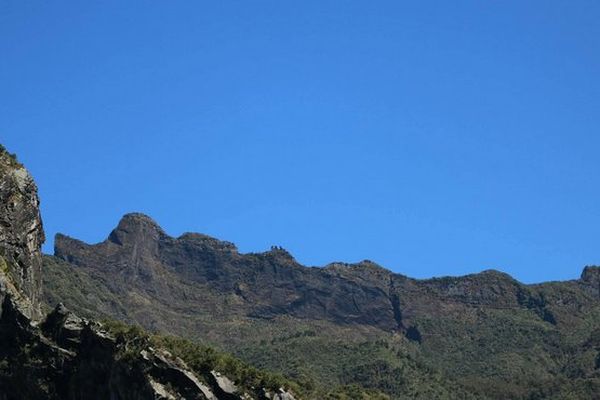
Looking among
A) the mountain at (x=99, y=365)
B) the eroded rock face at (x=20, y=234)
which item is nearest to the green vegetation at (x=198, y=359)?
the mountain at (x=99, y=365)

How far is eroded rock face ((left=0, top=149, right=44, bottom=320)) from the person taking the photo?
12088 cm

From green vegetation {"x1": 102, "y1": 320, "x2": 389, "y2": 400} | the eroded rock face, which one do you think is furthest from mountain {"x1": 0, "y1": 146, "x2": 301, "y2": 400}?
the eroded rock face

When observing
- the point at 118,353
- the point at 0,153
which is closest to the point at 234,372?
the point at 118,353

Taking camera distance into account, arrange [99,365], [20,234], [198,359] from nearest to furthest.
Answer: [99,365]
[198,359]
[20,234]

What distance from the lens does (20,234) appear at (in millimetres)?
124625

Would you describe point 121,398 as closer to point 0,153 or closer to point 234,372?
point 234,372

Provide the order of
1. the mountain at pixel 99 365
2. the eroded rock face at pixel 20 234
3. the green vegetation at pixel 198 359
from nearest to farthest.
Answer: the mountain at pixel 99 365 → the green vegetation at pixel 198 359 → the eroded rock face at pixel 20 234

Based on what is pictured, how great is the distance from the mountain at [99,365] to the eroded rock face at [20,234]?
0.77 meters

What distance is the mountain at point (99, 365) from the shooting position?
348ft

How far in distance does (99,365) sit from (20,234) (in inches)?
877

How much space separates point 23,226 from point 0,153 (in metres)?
11.2

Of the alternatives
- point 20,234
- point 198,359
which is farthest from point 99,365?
point 20,234

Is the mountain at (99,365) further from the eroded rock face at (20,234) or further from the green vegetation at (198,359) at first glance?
the eroded rock face at (20,234)

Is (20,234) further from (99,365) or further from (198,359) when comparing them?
(198,359)
